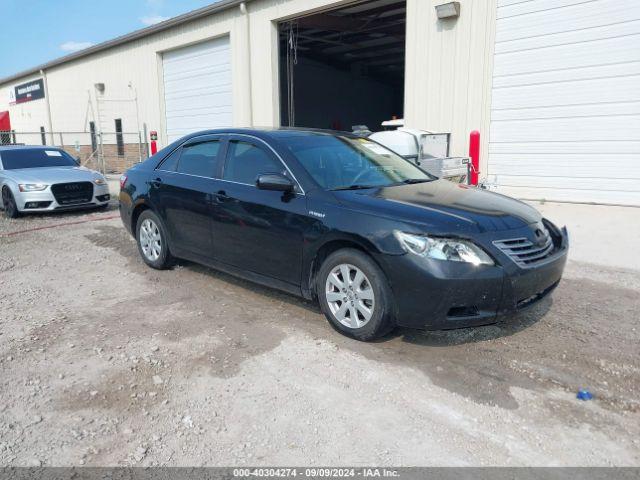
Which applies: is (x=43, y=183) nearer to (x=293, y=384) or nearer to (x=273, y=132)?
(x=273, y=132)

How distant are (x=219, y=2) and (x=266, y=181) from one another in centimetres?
1327

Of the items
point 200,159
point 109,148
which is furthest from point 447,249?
point 109,148

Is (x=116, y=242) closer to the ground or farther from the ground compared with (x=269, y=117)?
closer to the ground

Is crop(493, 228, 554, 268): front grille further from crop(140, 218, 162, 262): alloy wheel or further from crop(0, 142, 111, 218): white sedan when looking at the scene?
crop(0, 142, 111, 218): white sedan

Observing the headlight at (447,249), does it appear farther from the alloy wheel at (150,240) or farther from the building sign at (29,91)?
the building sign at (29,91)

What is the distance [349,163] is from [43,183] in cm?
711

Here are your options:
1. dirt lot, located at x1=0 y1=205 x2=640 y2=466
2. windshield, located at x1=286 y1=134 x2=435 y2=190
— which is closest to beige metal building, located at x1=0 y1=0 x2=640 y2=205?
dirt lot, located at x1=0 y1=205 x2=640 y2=466

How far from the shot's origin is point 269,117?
1525cm

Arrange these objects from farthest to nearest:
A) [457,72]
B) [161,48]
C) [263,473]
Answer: [161,48] → [457,72] → [263,473]

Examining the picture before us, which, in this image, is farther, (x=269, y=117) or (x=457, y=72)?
(x=269, y=117)

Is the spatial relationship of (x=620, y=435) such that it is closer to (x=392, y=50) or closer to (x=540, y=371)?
(x=540, y=371)

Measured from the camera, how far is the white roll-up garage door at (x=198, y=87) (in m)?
16.7

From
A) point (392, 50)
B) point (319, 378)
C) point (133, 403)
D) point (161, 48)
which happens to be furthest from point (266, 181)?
point (392, 50)

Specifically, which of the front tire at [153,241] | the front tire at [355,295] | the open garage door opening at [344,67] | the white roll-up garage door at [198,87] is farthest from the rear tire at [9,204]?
the open garage door opening at [344,67]
